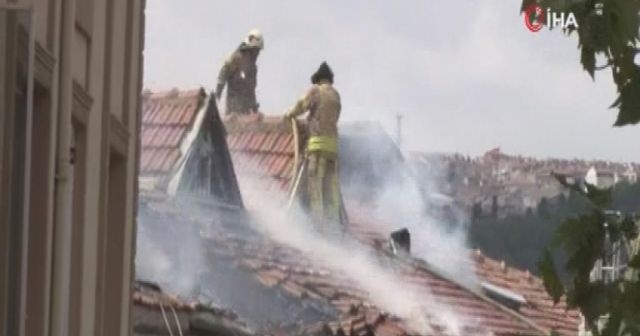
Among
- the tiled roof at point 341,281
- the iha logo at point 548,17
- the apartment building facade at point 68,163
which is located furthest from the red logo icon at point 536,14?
the tiled roof at point 341,281

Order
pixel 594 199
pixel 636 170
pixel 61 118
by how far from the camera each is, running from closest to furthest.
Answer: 1. pixel 594 199
2. pixel 61 118
3. pixel 636 170

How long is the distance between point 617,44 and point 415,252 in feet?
112

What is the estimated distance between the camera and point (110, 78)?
59.8 feet

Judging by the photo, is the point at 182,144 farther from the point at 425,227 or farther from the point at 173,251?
the point at 425,227

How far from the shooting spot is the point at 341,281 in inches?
1644

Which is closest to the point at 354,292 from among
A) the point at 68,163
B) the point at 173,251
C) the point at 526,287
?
the point at 526,287

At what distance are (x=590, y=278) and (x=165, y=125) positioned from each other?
30940 millimetres

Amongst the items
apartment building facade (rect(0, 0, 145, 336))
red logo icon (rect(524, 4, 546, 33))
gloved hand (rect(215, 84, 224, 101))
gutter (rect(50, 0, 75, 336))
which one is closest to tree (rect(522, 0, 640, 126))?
red logo icon (rect(524, 4, 546, 33))

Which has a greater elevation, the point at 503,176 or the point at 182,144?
the point at 182,144

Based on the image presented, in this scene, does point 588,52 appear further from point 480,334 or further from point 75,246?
point 480,334

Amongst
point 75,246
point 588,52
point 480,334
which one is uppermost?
point 588,52

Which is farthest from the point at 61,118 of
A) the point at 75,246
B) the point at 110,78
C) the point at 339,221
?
the point at 339,221

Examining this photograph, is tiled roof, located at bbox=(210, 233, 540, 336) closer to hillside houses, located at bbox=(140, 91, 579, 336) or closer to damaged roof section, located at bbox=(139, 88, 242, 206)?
hillside houses, located at bbox=(140, 91, 579, 336)

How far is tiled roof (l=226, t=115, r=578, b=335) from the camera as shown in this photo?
135 feet
